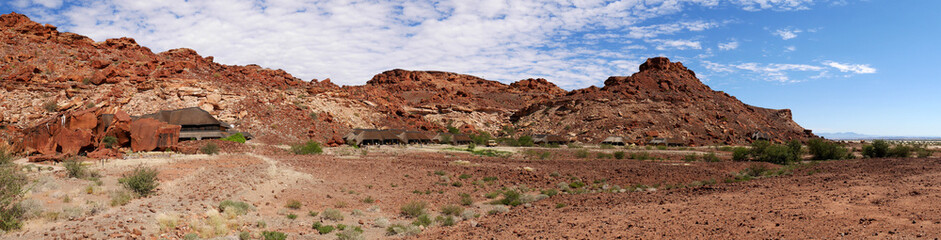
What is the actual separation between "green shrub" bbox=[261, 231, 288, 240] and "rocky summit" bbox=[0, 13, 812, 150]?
15598 millimetres

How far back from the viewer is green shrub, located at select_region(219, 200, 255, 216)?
1087 cm

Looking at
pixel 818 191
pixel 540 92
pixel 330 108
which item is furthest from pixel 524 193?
pixel 540 92

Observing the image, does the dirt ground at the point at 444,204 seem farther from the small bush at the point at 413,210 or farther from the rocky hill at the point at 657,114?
the rocky hill at the point at 657,114

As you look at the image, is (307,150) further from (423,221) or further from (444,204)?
(423,221)

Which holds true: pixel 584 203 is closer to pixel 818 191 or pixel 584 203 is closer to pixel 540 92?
pixel 818 191

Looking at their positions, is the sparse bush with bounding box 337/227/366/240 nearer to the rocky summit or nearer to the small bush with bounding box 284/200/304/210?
the small bush with bounding box 284/200/304/210

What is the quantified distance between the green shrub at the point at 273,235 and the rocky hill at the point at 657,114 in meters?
57.3

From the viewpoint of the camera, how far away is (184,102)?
42.9 metres

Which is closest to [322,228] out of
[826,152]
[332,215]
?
[332,215]

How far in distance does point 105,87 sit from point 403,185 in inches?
1531

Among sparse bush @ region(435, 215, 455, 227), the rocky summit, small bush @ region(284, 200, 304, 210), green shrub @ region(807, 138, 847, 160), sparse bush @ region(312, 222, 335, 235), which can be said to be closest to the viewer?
sparse bush @ region(312, 222, 335, 235)

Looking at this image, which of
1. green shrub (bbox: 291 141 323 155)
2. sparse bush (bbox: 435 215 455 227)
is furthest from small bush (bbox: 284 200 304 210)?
green shrub (bbox: 291 141 323 155)

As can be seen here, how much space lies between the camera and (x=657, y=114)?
69938mm

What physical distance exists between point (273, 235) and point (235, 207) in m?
2.31
